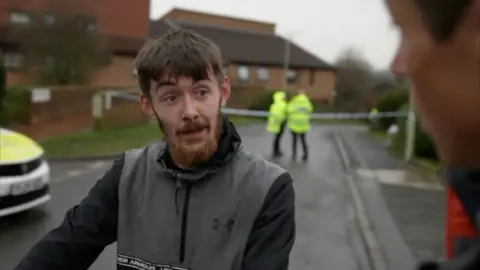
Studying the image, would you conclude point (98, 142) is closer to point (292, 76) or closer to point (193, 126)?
point (193, 126)

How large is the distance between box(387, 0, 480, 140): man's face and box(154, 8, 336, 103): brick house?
41314mm

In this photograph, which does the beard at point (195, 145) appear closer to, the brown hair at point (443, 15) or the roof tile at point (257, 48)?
the brown hair at point (443, 15)

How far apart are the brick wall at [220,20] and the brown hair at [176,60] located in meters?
43.0

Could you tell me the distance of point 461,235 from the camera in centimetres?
81

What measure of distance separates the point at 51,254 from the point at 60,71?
24.1m

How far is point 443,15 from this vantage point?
662 millimetres

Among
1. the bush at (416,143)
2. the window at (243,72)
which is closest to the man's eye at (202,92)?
the bush at (416,143)

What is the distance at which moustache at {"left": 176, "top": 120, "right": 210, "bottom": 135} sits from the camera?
66.6 inches

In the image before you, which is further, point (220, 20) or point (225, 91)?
point (220, 20)

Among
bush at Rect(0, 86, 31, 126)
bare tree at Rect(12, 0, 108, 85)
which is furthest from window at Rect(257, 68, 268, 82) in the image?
bush at Rect(0, 86, 31, 126)

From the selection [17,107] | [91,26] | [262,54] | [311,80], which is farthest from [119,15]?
[311,80]

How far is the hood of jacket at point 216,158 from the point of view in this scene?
1.72m

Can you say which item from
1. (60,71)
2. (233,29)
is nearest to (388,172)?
(60,71)

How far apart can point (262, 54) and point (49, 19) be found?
24.9 metres
